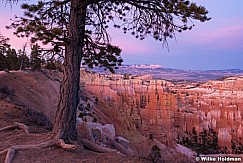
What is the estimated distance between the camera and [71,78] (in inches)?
245

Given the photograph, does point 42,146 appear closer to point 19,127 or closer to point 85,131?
point 19,127

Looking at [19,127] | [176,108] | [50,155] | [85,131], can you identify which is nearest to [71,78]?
[50,155]

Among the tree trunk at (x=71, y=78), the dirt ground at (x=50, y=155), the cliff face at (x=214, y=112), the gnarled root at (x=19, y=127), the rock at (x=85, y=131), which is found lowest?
the cliff face at (x=214, y=112)

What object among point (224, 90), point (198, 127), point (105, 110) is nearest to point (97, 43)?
point (105, 110)

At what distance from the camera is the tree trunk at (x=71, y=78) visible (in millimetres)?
6215

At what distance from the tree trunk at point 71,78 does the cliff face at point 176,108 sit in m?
23.2

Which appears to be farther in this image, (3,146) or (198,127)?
(198,127)

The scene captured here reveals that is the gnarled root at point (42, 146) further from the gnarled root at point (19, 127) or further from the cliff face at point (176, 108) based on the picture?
the cliff face at point (176, 108)

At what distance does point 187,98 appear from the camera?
157 feet

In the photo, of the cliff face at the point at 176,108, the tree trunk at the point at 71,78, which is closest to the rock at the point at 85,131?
the tree trunk at the point at 71,78

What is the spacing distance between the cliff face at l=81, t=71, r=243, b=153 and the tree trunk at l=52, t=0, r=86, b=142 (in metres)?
23.2

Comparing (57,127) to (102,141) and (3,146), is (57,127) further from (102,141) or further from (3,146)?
(102,141)

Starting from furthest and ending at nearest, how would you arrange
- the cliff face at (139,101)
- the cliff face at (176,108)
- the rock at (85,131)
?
the cliff face at (176,108), the cliff face at (139,101), the rock at (85,131)

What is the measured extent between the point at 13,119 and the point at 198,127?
34.2 metres
